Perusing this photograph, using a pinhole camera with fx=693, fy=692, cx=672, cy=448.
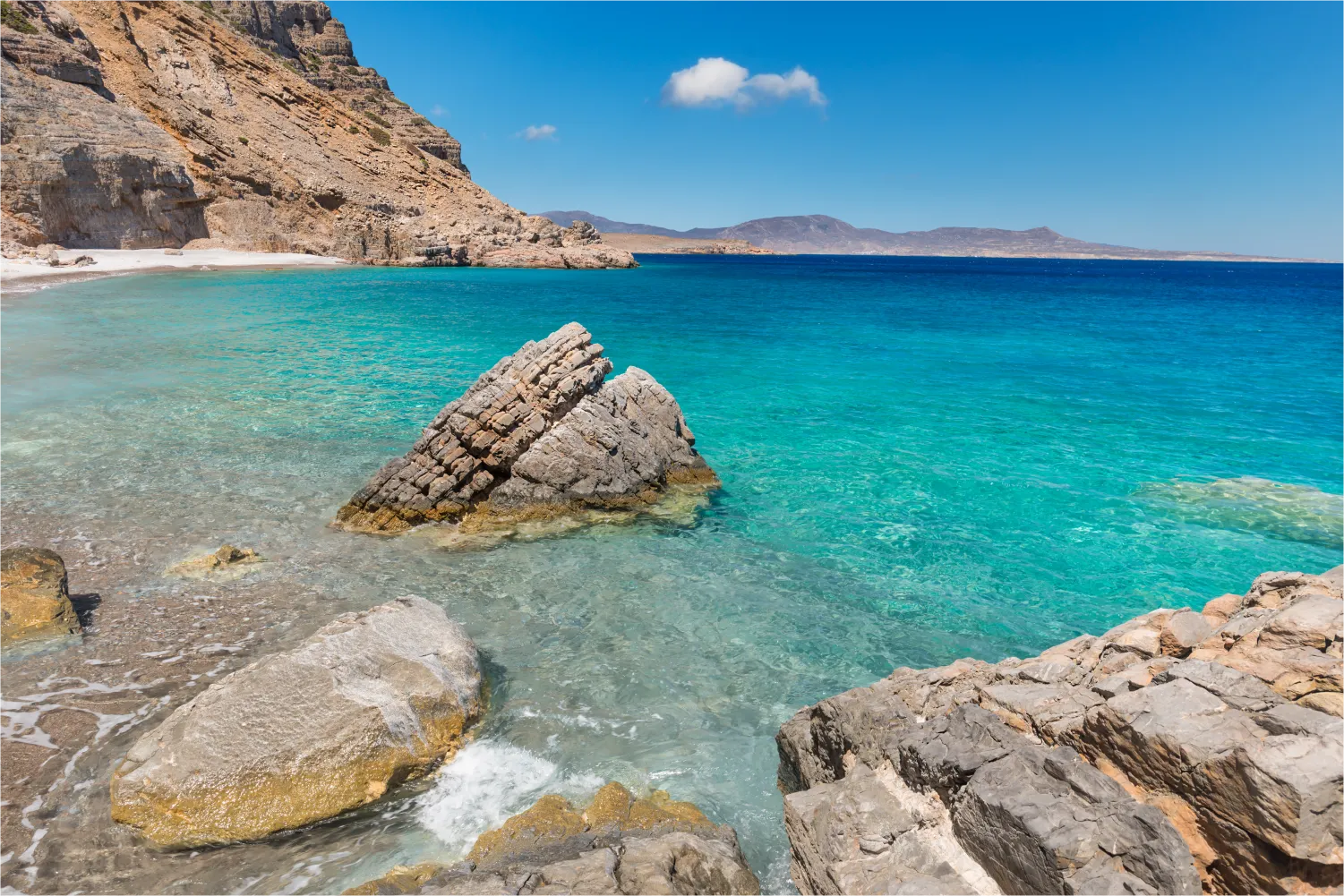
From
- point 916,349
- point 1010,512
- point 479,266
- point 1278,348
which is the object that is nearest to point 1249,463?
point 1010,512

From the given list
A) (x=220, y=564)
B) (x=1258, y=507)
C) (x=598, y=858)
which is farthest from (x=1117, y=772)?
(x=1258, y=507)

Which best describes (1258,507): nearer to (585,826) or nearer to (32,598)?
(585,826)

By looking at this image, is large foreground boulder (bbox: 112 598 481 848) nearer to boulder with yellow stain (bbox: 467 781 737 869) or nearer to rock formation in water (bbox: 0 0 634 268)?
boulder with yellow stain (bbox: 467 781 737 869)

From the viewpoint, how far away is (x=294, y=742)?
582 cm

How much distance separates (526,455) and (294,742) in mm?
7507

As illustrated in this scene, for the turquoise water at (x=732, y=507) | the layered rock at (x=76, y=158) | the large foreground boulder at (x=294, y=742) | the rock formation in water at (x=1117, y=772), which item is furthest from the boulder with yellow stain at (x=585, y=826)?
the layered rock at (x=76, y=158)

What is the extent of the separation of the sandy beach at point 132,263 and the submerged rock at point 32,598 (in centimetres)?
4096

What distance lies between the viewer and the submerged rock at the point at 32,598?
7.94 m

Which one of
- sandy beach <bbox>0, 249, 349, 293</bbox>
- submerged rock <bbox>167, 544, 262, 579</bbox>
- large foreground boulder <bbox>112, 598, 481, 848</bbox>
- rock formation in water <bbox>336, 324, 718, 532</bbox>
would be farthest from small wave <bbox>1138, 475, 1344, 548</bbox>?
sandy beach <bbox>0, 249, 349, 293</bbox>

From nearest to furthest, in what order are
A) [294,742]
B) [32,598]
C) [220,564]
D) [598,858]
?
[598,858] < [294,742] < [32,598] < [220,564]

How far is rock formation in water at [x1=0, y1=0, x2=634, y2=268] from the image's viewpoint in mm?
51656

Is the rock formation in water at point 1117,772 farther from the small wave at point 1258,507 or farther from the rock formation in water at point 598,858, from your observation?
the small wave at point 1258,507

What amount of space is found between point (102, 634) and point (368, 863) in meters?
5.37

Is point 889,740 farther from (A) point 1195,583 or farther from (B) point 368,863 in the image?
(A) point 1195,583
